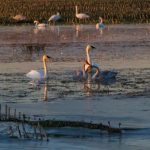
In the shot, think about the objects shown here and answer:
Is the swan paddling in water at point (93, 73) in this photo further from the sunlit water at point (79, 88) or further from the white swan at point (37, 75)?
the white swan at point (37, 75)

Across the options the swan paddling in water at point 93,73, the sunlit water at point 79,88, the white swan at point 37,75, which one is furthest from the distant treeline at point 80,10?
the white swan at point 37,75

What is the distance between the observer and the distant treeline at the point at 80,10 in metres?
41.0

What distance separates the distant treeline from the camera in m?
41.0

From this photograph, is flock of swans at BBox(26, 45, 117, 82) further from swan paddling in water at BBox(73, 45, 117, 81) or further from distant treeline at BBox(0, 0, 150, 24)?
distant treeline at BBox(0, 0, 150, 24)

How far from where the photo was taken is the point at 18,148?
468 inches

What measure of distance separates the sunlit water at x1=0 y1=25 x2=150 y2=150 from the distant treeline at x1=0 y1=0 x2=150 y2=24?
7598mm

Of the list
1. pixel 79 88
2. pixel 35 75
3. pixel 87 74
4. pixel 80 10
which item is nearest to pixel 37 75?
pixel 35 75

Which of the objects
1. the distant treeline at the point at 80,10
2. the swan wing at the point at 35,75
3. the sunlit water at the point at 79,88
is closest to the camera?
the sunlit water at the point at 79,88

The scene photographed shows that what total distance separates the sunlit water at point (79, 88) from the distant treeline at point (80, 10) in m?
7.60

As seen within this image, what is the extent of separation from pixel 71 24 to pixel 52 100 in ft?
77.5

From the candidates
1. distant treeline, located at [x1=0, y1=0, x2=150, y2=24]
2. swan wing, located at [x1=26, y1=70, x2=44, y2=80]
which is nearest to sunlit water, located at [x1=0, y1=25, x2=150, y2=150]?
swan wing, located at [x1=26, y1=70, x2=44, y2=80]

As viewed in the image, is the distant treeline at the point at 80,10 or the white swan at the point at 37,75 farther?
the distant treeline at the point at 80,10

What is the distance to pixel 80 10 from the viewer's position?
148ft

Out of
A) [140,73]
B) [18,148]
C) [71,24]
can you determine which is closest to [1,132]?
[18,148]
